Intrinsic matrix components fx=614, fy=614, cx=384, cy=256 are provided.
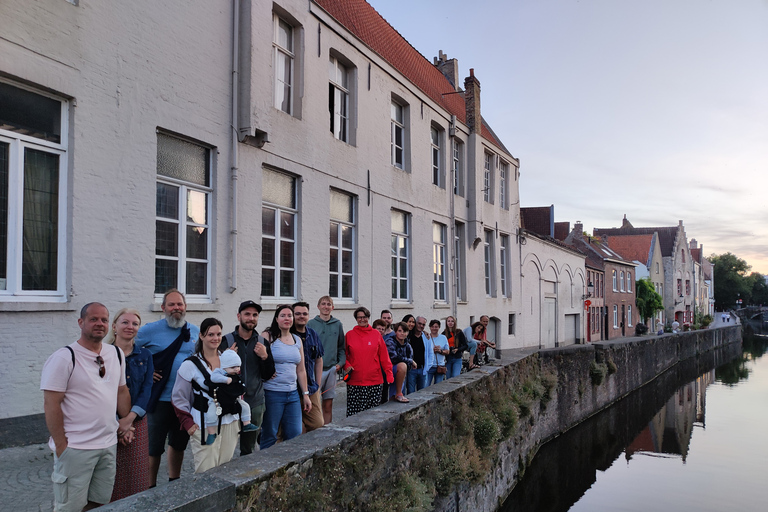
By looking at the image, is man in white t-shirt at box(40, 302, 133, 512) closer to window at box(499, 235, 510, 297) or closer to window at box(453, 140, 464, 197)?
window at box(453, 140, 464, 197)

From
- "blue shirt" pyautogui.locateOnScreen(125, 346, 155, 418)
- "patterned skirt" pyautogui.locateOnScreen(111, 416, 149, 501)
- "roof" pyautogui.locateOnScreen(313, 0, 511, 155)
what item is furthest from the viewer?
"roof" pyautogui.locateOnScreen(313, 0, 511, 155)

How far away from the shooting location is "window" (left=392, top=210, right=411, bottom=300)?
534 inches

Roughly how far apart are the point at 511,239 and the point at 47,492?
17530 mm

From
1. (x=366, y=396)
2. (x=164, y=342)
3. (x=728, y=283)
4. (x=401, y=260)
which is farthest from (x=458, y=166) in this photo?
(x=728, y=283)

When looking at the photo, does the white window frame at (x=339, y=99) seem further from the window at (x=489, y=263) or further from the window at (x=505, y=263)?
the window at (x=505, y=263)

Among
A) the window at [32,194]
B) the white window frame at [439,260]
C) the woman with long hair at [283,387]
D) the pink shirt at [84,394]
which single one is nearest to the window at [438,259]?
the white window frame at [439,260]

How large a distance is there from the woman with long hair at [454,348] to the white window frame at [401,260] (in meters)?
3.73

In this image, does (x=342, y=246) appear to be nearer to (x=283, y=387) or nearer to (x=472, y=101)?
(x=283, y=387)

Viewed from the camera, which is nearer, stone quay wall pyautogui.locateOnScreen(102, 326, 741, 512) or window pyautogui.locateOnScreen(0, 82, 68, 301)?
stone quay wall pyautogui.locateOnScreen(102, 326, 741, 512)

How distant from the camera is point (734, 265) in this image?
102000mm

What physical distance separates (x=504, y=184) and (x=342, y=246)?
422 inches

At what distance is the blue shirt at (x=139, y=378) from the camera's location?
4.02 metres

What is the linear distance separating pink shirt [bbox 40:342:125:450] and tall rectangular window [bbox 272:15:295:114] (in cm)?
726

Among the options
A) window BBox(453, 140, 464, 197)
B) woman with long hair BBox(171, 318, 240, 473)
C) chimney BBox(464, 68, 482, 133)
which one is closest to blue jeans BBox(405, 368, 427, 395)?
woman with long hair BBox(171, 318, 240, 473)
